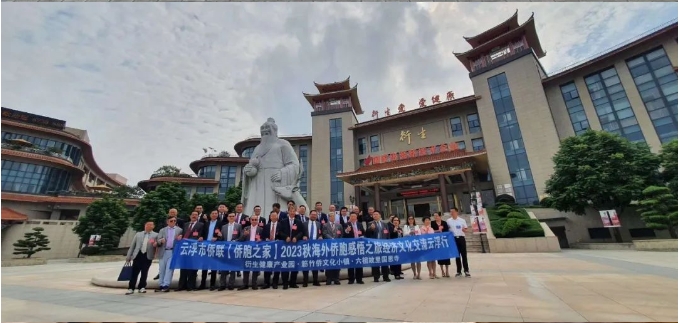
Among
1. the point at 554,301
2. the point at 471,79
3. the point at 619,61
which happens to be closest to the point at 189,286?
the point at 554,301

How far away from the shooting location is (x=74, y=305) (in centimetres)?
379

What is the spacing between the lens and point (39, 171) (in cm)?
2700

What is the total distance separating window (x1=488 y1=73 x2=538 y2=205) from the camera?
921 inches

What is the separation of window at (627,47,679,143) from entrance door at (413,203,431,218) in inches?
694

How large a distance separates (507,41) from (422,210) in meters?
18.3

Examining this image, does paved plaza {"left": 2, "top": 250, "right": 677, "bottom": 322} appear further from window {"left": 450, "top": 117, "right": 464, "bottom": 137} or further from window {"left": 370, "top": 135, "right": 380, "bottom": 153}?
window {"left": 370, "top": 135, "right": 380, "bottom": 153}

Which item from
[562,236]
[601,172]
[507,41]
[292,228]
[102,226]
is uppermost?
[507,41]

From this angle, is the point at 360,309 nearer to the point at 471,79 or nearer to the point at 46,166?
the point at 471,79

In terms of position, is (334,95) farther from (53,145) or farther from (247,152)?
(53,145)

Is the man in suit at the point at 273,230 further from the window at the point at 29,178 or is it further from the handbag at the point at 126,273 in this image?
the window at the point at 29,178

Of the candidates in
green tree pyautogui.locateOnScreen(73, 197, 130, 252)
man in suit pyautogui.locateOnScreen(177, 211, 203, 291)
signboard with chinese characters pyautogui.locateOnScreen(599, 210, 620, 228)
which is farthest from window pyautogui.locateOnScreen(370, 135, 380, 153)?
man in suit pyautogui.locateOnScreen(177, 211, 203, 291)

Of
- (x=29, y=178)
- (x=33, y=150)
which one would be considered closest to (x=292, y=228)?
(x=29, y=178)

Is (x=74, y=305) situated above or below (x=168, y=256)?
below

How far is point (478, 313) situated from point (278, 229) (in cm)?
361
